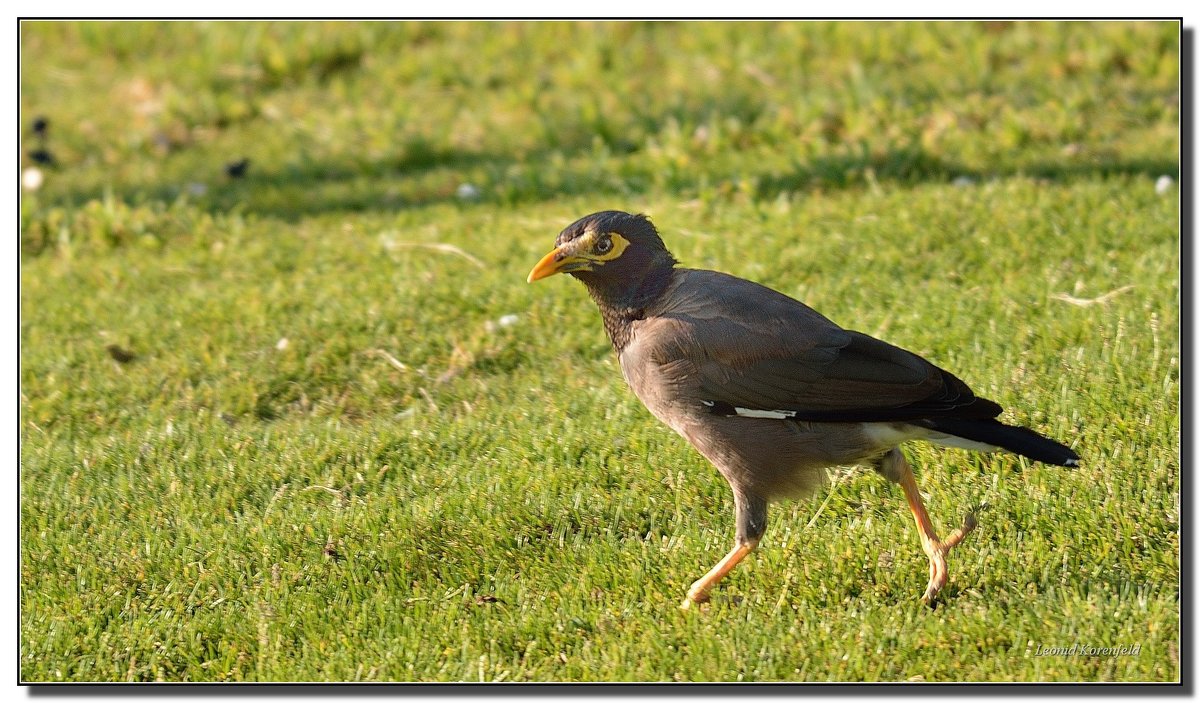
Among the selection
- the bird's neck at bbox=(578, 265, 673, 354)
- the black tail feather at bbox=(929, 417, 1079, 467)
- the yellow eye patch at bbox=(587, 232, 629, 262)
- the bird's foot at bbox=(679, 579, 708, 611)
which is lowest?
the bird's foot at bbox=(679, 579, 708, 611)

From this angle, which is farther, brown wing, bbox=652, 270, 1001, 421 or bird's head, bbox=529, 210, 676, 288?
bird's head, bbox=529, 210, 676, 288

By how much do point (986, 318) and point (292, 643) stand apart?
12.1ft

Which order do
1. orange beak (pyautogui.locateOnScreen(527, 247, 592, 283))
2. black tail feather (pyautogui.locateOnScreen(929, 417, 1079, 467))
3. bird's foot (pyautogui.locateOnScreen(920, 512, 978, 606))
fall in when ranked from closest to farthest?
black tail feather (pyautogui.locateOnScreen(929, 417, 1079, 467))
bird's foot (pyautogui.locateOnScreen(920, 512, 978, 606))
orange beak (pyautogui.locateOnScreen(527, 247, 592, 283))

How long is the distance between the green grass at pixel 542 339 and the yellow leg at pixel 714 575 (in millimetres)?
82

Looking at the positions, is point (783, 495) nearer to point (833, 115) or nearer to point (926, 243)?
point (926, 243)

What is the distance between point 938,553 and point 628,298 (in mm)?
1477

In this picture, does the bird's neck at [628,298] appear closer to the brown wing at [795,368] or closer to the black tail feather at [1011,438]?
the brown wing at [795,368]

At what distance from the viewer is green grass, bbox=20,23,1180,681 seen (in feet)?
15.2

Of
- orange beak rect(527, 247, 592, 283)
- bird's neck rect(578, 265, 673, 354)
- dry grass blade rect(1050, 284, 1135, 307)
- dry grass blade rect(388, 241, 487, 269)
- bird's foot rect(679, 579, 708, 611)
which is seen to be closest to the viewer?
bird's foot rect(679, 579, 708, 611)

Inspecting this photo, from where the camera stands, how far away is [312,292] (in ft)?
24.7

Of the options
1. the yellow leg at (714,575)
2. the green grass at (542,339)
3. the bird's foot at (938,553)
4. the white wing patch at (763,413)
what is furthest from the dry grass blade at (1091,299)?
the yellow leg at (714,575)

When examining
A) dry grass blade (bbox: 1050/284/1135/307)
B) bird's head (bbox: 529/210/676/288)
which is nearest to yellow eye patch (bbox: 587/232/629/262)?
bird's head (bbox: 529/210/676/288)

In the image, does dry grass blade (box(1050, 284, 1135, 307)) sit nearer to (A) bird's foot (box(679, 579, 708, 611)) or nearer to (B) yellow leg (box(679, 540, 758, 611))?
(B) yellow leg (box(679, 540, 758, 611))

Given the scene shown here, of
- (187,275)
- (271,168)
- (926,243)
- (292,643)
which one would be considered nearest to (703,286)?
(292,643)
